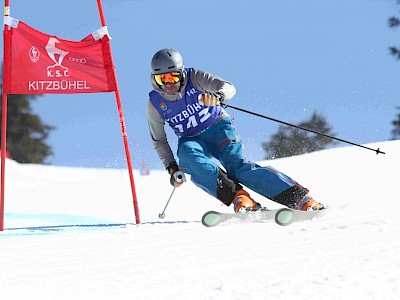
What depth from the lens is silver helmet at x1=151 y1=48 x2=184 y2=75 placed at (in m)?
4.39

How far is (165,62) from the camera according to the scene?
14.4 ft

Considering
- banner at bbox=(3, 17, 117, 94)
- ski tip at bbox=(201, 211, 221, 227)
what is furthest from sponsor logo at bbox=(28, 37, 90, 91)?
ski tip at bbox=(201, 211, 221, 227)

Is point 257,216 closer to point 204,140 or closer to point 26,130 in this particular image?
point 204,140

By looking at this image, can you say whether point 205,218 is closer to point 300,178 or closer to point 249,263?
point 249,263

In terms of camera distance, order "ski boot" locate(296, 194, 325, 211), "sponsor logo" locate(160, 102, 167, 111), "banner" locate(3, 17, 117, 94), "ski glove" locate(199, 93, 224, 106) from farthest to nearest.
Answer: "banner" locate(3, 17, 117, 94)
"sponsor logo" locate(160, 102, 167, 111)
"ski glove" locate(199, 93, 224, 106)
"ski boot" locate(296, 194, 325, 211)

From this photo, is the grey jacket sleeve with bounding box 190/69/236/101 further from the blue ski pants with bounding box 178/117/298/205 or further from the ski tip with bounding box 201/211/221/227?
the ski tip with bounding box 201/211/221/227

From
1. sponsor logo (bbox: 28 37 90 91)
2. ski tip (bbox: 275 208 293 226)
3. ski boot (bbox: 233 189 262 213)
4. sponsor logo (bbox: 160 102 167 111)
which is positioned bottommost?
ski tip (bbox: 275 208 293 226)

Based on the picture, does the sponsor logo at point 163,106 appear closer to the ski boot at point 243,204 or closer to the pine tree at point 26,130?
the ski boot at point 243,204

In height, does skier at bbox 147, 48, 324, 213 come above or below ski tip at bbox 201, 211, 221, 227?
above

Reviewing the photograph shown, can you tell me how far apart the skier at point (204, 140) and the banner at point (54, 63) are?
83 cm

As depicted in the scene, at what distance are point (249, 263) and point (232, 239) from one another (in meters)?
0.76

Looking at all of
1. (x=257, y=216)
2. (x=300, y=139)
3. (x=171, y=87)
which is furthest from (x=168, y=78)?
(x=300, y=139)

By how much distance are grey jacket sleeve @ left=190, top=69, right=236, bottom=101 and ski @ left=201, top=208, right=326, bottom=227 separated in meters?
0.91

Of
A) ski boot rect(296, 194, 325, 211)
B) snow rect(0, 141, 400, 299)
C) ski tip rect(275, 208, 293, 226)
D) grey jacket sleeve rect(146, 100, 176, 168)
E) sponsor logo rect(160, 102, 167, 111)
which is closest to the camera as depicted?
snow rect(0, 141, 400, 299)
